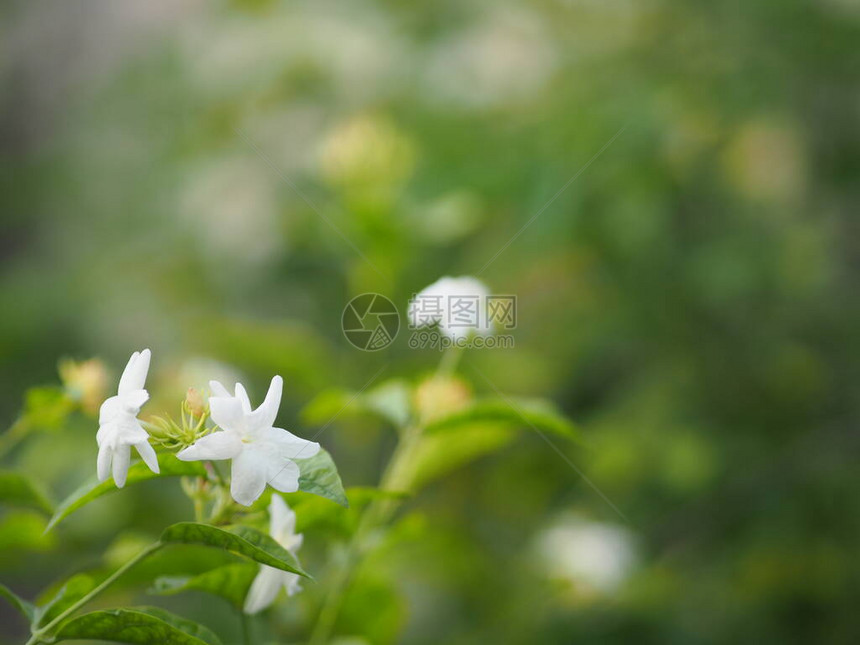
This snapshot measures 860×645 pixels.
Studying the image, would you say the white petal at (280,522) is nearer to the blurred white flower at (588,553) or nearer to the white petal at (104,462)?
the white petal at (104,462)

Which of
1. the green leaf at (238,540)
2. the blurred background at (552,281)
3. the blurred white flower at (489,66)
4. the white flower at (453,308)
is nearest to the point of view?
the green leaf at (238,540)

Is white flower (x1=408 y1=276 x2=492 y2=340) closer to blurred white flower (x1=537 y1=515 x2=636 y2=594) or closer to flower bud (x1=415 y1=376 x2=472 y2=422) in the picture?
flower bud (x1=415 y1=376 x2=472 y2=422)

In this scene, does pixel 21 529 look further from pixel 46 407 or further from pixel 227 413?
pixel 227 413

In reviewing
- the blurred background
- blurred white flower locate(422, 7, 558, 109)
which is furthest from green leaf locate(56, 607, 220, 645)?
blurred white flower locate(422, 7, 558, 109)

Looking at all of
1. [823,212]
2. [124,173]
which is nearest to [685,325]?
[823,212]

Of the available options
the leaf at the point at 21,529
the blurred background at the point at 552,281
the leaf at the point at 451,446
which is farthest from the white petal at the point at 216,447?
the blurred background at the point at 552,281
